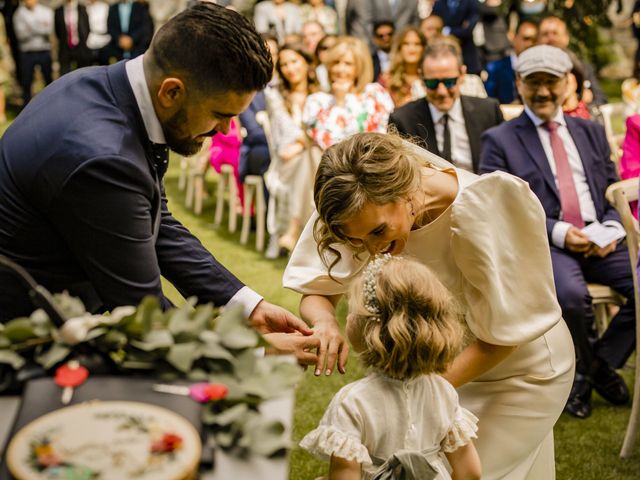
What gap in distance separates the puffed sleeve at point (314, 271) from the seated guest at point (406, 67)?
184 inches

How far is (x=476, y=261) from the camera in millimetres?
2568

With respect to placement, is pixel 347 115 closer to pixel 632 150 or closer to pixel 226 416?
pixel 632 150

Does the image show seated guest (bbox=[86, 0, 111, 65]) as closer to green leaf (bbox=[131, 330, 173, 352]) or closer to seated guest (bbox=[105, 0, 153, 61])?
seated guest (bbox=[105, 0, 153, 61])

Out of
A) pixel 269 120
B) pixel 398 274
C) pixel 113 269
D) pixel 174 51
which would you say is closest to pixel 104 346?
pixel 113 269

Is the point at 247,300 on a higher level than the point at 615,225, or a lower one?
higher

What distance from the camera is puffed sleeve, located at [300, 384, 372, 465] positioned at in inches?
87.2

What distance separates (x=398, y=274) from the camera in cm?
225

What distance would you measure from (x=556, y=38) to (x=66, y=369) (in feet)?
23.4

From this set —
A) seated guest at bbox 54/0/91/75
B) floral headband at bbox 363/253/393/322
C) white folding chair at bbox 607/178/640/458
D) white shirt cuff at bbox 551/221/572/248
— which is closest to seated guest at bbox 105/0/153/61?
seated guest at bbox 54/0/91/75

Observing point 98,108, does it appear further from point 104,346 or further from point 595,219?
point 595,219

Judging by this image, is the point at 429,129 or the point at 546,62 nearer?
the point at 546,62

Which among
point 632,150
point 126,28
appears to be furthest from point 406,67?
point 126,28

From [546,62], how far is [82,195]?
3.52 meters

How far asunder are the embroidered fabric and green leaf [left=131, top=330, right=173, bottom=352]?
0.72 metres
